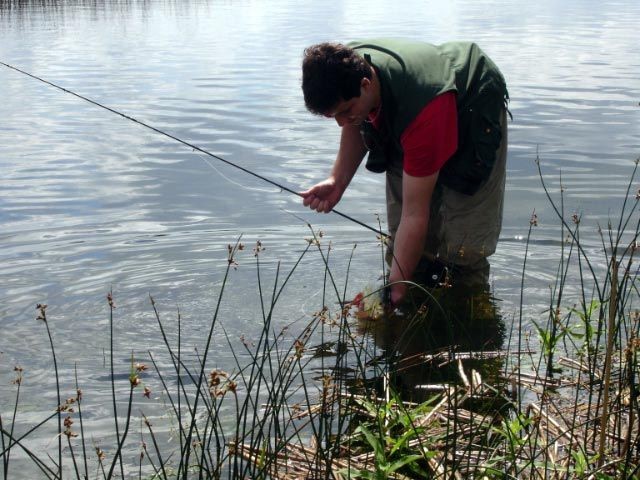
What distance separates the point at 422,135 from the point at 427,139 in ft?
0.10

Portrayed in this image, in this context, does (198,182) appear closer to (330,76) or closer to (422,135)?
(422,135)

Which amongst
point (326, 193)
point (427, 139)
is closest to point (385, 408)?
point (427, 139)

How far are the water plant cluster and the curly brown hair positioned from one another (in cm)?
66

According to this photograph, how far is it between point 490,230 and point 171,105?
28.5ft

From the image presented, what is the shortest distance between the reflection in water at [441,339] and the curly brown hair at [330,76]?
971mm

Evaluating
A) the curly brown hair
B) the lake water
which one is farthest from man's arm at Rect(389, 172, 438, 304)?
the lake water

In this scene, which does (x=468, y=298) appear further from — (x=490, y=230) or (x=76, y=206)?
(x=76, y=206)

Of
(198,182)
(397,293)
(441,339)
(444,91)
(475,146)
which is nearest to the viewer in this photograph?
(444,91)

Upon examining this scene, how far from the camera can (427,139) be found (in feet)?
15.1

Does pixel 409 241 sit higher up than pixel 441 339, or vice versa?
pixel 409 241

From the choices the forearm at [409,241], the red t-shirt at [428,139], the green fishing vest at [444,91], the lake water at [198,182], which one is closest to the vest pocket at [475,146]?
the green fishing vest at [444,91]

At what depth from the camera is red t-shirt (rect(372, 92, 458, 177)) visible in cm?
461

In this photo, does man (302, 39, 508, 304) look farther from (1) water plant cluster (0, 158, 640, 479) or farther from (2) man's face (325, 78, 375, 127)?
Result: (1) water plant cluster (0, 158, 640, 479)

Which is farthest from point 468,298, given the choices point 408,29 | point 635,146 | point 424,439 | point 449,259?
point 408,29
